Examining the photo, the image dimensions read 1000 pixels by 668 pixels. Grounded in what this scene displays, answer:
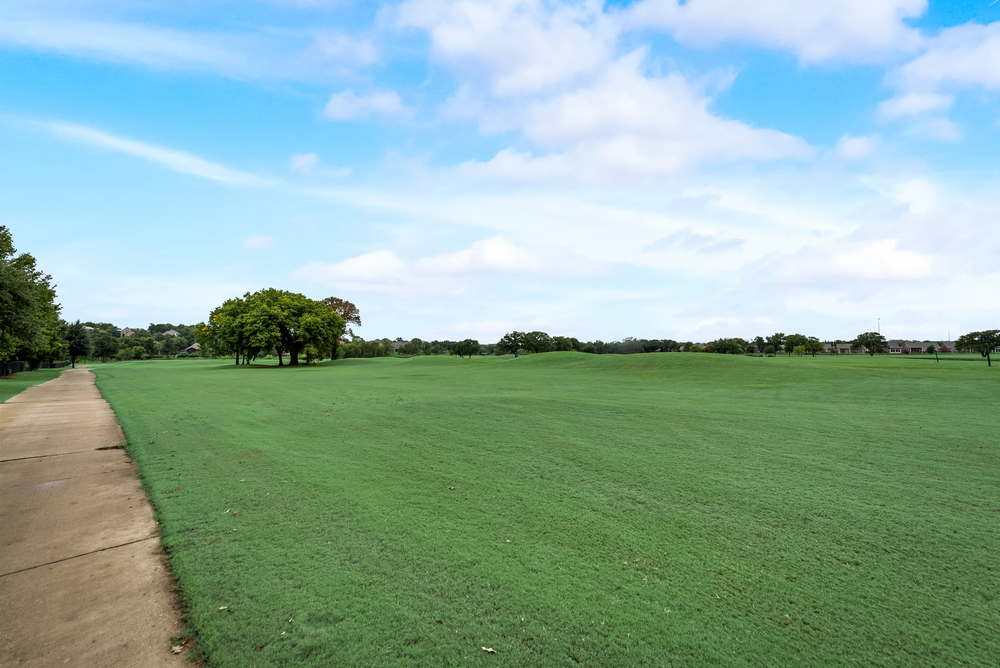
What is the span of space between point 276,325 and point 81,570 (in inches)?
1799

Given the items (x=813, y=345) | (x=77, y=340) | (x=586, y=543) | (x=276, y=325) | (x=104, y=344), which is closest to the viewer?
(x=586, y=543)

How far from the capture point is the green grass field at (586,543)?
8.38 feet

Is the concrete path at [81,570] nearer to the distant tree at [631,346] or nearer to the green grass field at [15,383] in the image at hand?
the green grass field at [15,383]

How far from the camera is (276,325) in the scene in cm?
4481

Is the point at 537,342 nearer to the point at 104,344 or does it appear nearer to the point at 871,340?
the point at 871,340

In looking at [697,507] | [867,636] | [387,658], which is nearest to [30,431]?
[387,658]

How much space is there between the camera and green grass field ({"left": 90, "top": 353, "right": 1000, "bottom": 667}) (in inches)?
101

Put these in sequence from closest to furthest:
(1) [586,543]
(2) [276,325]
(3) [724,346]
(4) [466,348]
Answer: (1) [586,543] < (2) [276,325] < (4) [466,348] < (3) [724,346]

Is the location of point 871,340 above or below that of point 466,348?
above

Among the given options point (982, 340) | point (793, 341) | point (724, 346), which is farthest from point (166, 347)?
point (793, 341)

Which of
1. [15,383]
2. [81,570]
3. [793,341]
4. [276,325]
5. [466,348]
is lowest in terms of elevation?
[15,383]

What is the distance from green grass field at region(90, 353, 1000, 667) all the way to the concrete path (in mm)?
200

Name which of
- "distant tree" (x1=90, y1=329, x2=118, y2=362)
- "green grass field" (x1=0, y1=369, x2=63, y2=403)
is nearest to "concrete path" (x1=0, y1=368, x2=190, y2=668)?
"green grass field" (x1=0, y1=369, x2=63, y2=403)

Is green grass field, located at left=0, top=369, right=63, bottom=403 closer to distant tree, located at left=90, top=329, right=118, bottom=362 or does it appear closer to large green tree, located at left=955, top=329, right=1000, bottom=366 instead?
distant tree, located at left=90, top=329, right=118, bottom=362
